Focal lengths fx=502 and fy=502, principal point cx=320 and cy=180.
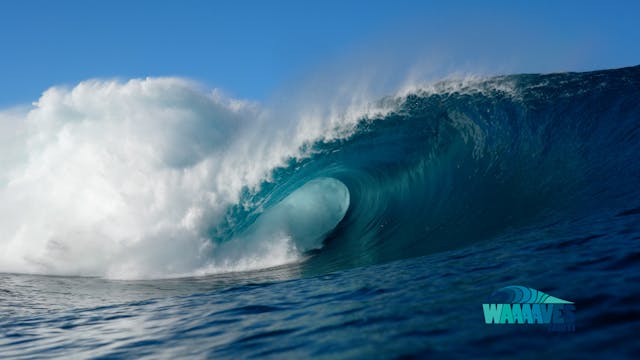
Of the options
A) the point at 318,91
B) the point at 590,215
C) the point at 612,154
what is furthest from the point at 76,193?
the point at 612,154

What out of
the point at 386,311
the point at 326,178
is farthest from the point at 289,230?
the point at 386,311

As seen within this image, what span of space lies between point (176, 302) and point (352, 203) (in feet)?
25.6

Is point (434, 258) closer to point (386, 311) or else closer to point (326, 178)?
point (386, 311)

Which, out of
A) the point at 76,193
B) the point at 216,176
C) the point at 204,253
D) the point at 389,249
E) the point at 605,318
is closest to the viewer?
the point at 605,318

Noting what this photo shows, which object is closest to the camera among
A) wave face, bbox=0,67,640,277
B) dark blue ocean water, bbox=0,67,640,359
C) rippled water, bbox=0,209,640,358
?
rippled water, bbox=0,209,640,358

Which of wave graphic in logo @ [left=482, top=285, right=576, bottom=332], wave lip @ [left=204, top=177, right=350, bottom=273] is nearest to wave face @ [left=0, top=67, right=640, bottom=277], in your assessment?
wave lip @ [left=204, top=177, right=350, bottom=273]

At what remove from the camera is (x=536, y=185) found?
9117 millimetres

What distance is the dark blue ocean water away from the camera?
3.40m

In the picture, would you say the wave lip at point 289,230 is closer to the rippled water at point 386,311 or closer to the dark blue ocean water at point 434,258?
the dark blue ocean water at point 434,258

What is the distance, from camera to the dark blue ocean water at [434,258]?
340 centimetres

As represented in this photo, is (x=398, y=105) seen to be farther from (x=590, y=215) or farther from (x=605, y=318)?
(x=605, y=318)

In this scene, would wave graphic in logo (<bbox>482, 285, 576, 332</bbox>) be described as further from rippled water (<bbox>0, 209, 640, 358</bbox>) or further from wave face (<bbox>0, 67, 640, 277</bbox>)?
wave face (<bbox>0, 67, 640, 277</bbox>)

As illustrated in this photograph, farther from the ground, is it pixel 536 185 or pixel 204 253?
pixel 536 185

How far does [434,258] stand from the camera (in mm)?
6570
